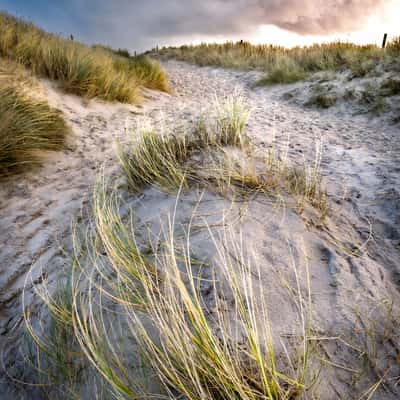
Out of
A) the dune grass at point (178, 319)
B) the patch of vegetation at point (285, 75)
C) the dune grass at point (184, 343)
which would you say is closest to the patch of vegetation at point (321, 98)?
the patch of vegetation at point (285, 75)

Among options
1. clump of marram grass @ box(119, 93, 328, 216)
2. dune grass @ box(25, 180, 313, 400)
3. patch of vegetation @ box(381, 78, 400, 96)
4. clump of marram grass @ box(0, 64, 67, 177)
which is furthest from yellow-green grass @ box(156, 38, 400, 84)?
dune grass @ box(25, 180, 313, 400)

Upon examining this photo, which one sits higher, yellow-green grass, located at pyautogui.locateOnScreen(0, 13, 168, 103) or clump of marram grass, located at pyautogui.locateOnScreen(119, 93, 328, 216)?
yellow-green grass, located at pyautogui.locateOnScreen(0, 13, 168, 103)

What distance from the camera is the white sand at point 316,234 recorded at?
1131mm

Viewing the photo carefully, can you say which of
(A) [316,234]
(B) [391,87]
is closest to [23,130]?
(A) [316,234]

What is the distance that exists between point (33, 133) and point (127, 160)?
1069 millimetres

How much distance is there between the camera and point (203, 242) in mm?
1427

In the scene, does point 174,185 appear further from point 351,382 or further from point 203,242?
point 351,382

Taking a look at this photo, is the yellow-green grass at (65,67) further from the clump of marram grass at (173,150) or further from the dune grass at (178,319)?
the dune grass at (178,319)

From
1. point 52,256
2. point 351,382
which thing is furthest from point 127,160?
point 351,382

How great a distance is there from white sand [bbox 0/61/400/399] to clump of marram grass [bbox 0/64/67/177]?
0.15 m

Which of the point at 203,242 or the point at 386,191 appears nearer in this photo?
the point at 203,242

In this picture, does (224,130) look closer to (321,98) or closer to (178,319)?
(178,319)

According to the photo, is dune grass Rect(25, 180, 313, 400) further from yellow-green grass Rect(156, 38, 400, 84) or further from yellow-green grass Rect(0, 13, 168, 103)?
yellow-green grass Rect(156, 38, 400, 84)

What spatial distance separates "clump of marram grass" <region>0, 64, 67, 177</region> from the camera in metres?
2.38
